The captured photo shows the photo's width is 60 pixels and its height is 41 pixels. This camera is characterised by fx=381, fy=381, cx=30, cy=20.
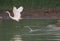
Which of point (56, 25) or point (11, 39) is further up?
point (56, 25)

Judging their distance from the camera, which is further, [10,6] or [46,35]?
[10,6]

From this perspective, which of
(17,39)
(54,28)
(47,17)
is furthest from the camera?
(47,17)

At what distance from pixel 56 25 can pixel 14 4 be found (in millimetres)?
11329

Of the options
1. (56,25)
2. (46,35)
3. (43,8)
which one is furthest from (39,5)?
(46,35)

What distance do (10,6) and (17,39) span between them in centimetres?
1737

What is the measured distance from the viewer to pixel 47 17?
106 feet

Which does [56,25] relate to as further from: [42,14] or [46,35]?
[42,14]

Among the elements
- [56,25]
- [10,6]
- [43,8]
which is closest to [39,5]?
[43,8]

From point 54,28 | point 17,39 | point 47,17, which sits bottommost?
point 17,39

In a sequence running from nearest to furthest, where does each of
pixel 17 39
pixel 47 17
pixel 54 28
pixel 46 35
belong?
pixel 17 39 < pixel 46 35 < pixel 54 28 < pixel 47 17

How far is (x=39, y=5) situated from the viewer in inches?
1330

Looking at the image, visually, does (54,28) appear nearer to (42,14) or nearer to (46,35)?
(46,35)

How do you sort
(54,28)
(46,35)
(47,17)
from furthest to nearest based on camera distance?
(47,17), (54,28), (46,35)

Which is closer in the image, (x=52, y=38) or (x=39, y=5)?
(x=52, y=38)
